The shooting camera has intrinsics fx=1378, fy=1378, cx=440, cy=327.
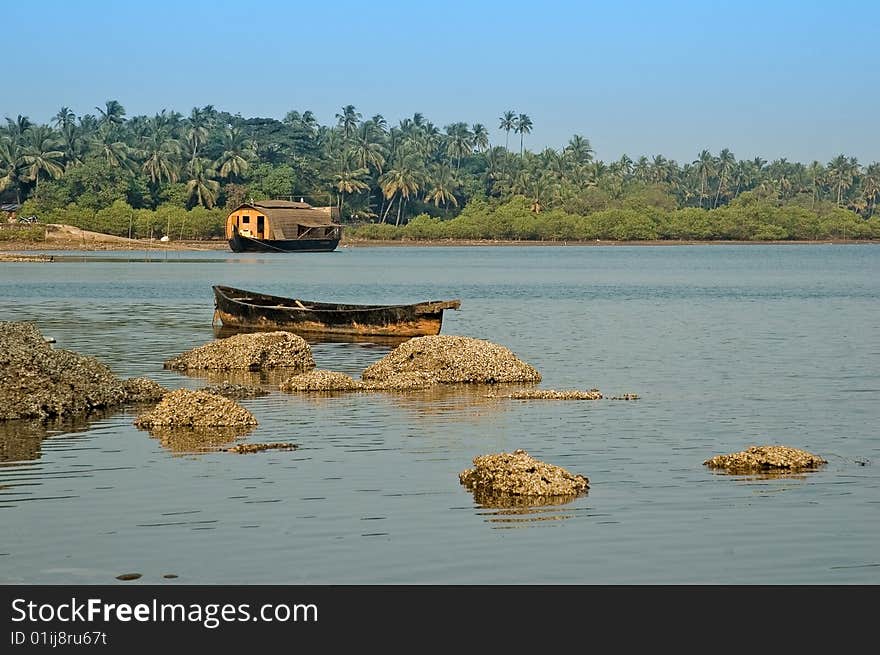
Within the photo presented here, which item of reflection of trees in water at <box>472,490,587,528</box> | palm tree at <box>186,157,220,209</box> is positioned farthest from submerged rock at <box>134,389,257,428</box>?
palm tree at <box>186,157,220,209</box>

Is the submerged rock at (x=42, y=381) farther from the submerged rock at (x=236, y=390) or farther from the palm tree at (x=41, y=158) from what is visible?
the palm tree at (x=41, y=158)

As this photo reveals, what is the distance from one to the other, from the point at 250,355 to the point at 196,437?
10.4 metres

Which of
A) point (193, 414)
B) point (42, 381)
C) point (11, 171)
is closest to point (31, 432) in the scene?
point (42, 381)

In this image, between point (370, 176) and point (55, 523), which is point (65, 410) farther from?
point (370, 176)

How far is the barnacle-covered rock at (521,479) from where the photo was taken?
55.1 feet

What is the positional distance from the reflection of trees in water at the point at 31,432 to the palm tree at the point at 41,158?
135 metres

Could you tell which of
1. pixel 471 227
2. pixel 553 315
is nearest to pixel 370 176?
pixel 471 227

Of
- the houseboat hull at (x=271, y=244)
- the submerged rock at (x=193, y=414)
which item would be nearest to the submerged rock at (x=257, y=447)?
the submerged rock at (x=193, y=414)

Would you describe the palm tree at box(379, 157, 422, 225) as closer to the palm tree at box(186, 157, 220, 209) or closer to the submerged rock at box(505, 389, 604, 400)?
the palm tree at box(186, 157, 220, 209)

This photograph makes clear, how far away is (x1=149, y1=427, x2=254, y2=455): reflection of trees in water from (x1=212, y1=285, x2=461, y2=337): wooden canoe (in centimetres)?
1825

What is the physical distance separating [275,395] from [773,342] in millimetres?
21115

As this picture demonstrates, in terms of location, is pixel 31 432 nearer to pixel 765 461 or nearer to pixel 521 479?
pixel 521 479

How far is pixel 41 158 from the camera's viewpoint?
157000 millimetres

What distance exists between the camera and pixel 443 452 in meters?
20.3
